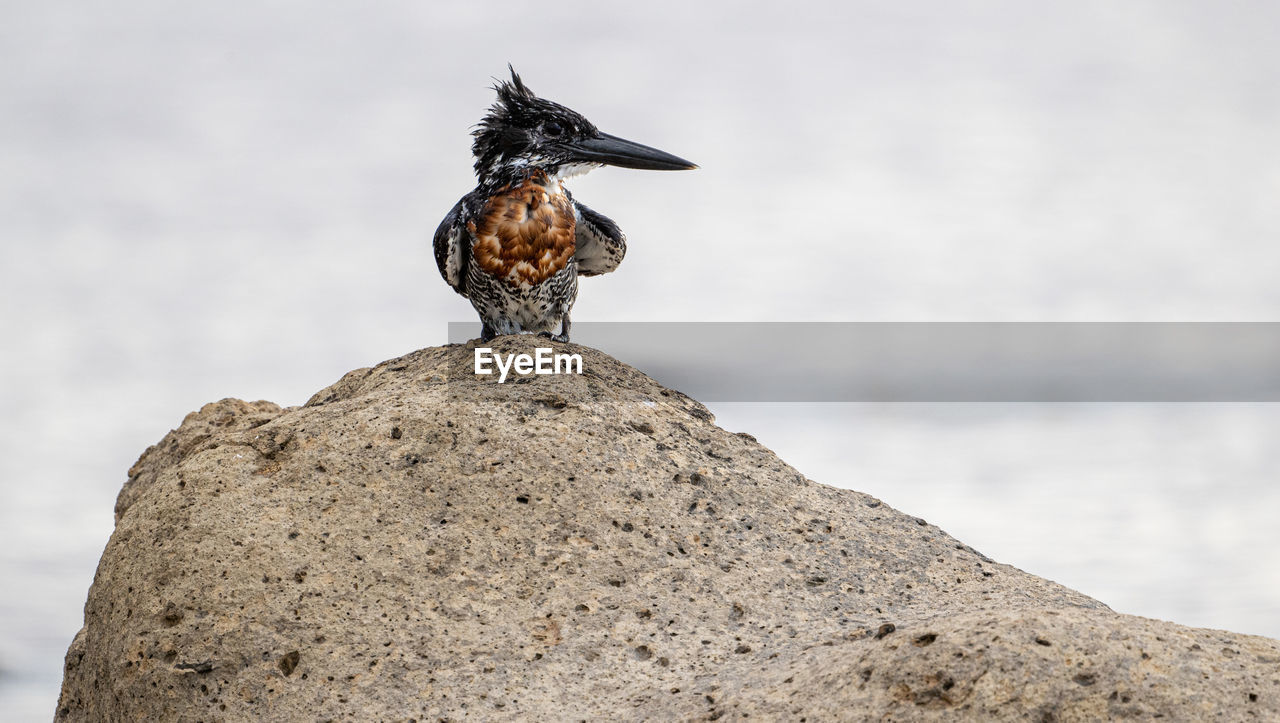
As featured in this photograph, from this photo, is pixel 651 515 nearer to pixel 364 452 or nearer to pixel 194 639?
pixel 364 452

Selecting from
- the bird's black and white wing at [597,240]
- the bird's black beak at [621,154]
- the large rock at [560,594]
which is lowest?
the large rock at [560,594]

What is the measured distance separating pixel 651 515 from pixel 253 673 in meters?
1.71

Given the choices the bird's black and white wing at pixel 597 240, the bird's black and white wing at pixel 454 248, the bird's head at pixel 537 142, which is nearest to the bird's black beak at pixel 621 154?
the bird's head at pixel 537 142

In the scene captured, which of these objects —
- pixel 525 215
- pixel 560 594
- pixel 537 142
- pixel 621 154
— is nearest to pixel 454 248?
pixel 525 215

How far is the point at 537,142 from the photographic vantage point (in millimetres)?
5648

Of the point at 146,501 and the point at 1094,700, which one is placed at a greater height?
the point at 146,501

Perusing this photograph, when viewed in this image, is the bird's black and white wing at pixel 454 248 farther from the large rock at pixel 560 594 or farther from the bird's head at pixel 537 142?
the large rock at pixel 560 594

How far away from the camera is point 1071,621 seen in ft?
11.5

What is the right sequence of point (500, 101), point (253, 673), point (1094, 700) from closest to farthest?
point (1094, 700), point (253, 673), point (500, 101)

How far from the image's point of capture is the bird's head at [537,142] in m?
5.63

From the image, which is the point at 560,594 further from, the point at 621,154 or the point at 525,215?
the point at 621,154

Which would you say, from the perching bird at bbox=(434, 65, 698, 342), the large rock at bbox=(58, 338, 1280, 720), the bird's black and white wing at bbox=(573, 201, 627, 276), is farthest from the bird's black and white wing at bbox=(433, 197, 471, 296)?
the bird's black and white wing at bbox=(573, 201, 627, 276)

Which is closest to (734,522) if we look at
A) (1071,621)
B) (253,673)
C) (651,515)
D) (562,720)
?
(651,515)

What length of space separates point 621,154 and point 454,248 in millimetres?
994
